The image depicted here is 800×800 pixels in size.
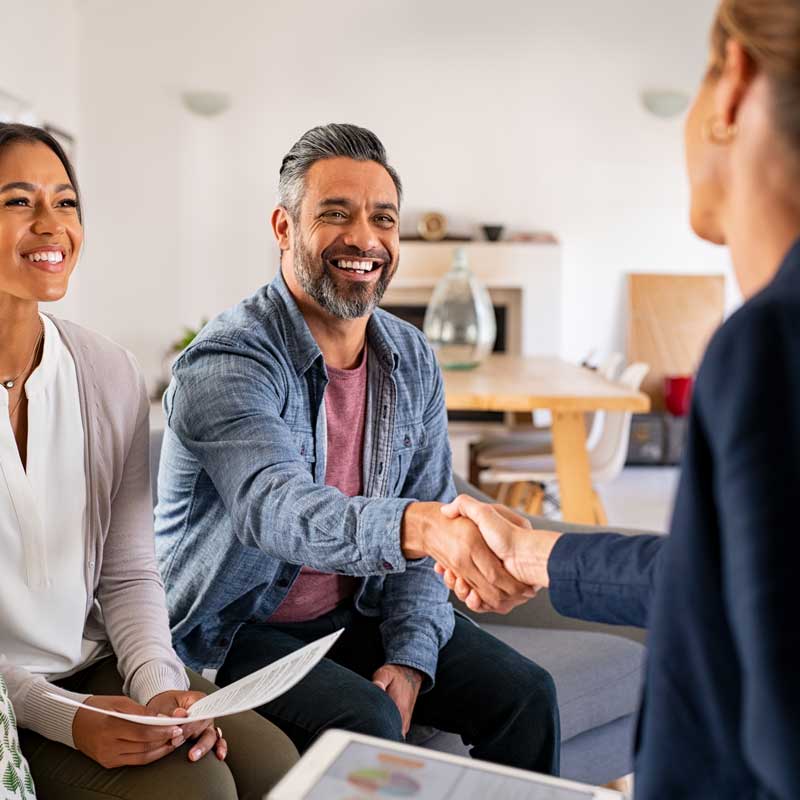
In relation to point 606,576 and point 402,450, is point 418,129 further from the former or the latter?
point 606,576

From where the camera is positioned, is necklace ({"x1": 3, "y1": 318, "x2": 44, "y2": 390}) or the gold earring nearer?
the gold earring

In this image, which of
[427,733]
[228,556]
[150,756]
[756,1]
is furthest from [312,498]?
[756,1]

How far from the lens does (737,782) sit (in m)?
0.65

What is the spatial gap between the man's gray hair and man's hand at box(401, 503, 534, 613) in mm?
663

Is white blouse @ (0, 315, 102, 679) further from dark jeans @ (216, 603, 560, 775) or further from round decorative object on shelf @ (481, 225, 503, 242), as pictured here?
round decorative object on shelf @ (481, 225, 503, 242)

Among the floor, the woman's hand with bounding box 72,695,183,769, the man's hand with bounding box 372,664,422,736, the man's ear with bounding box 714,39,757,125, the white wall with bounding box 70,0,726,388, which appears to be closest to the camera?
the man's ear with bounding box 714,39,757,125

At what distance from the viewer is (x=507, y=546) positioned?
1413mm

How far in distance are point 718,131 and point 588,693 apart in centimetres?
130

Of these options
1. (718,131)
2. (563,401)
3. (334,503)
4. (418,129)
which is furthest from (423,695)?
(418,129)

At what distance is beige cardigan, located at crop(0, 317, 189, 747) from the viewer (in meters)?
1.46

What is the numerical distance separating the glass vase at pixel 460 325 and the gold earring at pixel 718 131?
3.16m

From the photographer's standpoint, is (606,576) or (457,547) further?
(457,547)

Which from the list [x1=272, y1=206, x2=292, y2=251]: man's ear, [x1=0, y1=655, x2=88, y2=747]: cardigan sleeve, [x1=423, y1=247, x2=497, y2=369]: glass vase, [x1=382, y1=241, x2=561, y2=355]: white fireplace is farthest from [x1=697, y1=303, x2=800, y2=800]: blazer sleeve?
[x1=382, y1=241, x2=561, y2=355]: white fireplace

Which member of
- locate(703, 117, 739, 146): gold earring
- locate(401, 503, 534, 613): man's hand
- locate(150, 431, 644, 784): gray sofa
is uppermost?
locate(703, 117, 739, 146): gold earring
